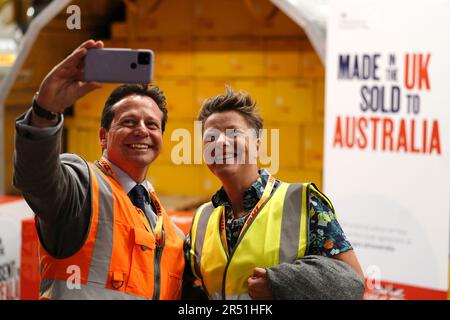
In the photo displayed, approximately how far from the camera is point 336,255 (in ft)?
3.65

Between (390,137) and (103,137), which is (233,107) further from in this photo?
(390,137)

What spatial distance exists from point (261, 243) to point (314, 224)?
3.8 inches

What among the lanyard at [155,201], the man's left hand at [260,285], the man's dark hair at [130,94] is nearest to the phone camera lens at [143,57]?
the man's dark hair at [130,94]

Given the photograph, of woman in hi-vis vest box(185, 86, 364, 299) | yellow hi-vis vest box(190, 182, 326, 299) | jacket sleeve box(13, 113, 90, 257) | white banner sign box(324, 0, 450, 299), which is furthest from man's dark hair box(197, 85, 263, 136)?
white banner sign box(324, 0, 450, 299)

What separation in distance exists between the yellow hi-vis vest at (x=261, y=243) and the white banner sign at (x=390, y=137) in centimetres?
135

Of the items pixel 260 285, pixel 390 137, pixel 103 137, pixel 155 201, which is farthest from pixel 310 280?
pixel 390 137

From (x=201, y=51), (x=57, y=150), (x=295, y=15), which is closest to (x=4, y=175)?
(x=201, y=51)

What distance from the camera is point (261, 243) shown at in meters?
1.09

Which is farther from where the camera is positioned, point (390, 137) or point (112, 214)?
point (390, 137)

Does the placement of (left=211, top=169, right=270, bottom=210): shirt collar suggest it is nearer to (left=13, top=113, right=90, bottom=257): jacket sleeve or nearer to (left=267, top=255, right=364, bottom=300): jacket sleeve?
(left=267, top=255, right=364, bottom=300): jacket sleeve

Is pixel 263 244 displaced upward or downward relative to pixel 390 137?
downward

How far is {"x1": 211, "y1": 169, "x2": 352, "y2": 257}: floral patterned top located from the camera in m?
1.10

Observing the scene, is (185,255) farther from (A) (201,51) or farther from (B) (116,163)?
(A) (201,51)
